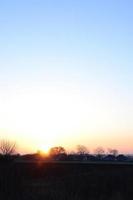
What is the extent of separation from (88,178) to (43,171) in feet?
39.1

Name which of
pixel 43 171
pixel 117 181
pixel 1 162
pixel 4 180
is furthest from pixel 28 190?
pixel 43 171

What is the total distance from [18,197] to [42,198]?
3.90ft

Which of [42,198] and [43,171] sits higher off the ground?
[43,171]

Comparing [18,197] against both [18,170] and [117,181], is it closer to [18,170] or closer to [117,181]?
[18,170]

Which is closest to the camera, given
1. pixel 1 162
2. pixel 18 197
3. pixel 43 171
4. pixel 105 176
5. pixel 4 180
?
pixel 18 197

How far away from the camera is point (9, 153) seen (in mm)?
43125

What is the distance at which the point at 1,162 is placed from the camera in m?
39.1

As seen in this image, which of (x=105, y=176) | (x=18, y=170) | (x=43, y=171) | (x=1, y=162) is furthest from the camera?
(x=43, y=171)

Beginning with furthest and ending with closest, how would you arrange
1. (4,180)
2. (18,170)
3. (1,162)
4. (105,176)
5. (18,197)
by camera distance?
(105,176), (1,162), (18,170), (4,180), (18,197)

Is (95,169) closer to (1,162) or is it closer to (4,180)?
(1,162)

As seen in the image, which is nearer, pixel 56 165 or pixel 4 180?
pixel 4 180

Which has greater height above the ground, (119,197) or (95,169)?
(95,169)

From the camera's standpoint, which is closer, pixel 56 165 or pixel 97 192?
pixel 97 192

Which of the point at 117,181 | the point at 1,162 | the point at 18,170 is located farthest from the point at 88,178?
the point at 18,170
